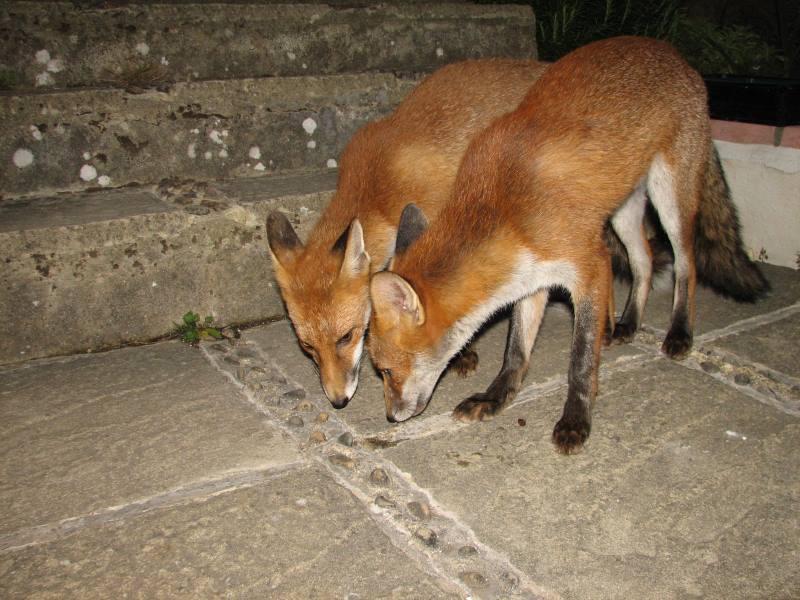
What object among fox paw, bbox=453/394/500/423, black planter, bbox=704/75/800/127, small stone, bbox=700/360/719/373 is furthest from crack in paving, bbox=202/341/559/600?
black planter, bbox=704/75/800/127

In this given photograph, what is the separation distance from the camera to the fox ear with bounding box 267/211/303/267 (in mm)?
3346

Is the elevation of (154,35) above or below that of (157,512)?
above

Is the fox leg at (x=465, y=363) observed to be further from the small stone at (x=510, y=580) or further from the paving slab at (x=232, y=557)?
the small stone at (x=510, y=580)

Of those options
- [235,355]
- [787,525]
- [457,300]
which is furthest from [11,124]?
[787,525]

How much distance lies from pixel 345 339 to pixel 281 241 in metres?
0.59

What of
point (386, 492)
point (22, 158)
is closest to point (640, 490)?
point (386, 492)

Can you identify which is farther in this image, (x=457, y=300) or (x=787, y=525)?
(x=457, y=300)

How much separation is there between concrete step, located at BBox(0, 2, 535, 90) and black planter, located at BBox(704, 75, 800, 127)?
1.55 m

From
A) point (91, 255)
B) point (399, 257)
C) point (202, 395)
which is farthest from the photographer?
point (91, 255)

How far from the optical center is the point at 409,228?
125 inches

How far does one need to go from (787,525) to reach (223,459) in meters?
2.11

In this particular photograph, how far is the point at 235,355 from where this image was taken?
3.74m

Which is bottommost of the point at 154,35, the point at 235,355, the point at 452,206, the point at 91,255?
the point at 235,355

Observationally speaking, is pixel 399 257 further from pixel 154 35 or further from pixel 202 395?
pixel 154 35
